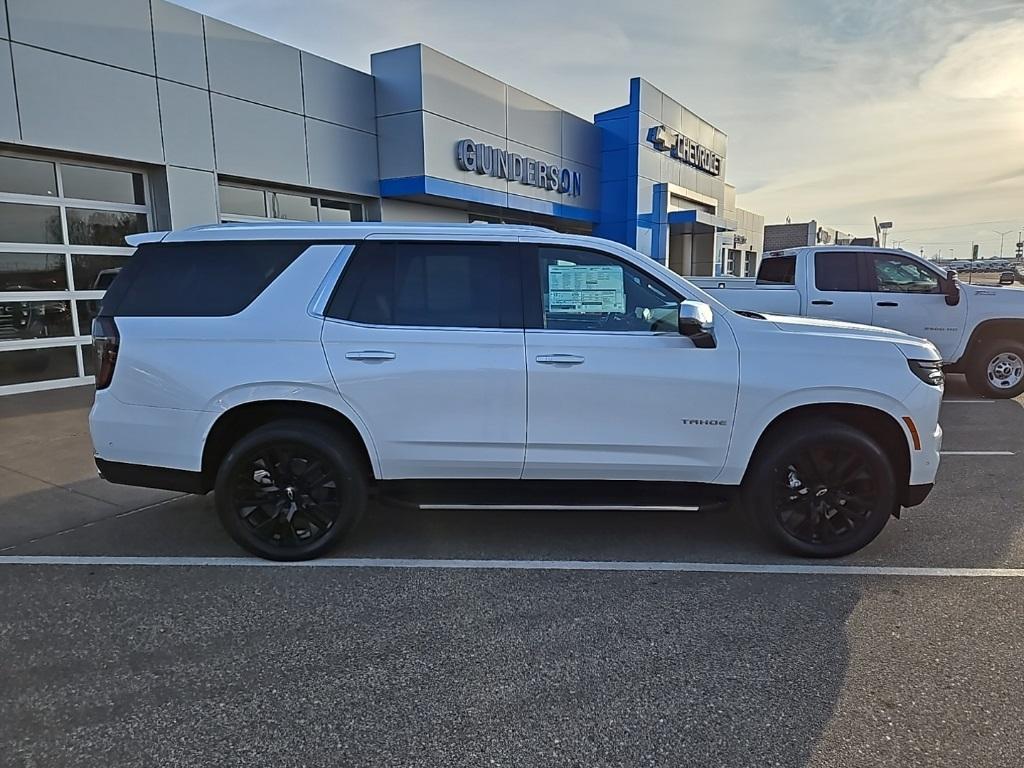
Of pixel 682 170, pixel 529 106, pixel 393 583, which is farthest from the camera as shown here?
pixel 682 170

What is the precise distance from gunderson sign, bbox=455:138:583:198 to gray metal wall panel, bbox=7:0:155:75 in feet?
21.7

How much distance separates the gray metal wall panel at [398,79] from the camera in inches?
535

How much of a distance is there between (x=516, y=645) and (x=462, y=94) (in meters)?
14.3

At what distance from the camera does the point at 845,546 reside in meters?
4.01

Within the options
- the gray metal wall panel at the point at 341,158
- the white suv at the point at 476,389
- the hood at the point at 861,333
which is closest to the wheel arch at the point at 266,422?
the white suv at the point at 476,389

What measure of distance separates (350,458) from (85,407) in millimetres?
6773

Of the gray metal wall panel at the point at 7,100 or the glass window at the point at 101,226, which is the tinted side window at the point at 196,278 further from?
the glass window at the point at 101,226

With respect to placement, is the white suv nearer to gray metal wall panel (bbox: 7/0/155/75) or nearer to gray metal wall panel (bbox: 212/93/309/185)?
gray metal wall panel (bbox: 7/0/155/75)

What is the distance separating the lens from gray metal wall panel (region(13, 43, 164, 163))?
8883 mm

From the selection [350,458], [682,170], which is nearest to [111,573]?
[350,458]

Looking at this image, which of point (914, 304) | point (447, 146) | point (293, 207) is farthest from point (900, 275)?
point (293, 207)

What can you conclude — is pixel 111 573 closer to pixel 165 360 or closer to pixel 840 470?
pixel 165 360

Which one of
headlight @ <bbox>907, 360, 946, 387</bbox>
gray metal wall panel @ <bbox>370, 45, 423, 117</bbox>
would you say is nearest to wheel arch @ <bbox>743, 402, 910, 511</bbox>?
headlight @ <bbox>907, 360, 946, 387</bbox>

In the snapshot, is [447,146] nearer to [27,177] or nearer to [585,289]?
[27,177]
